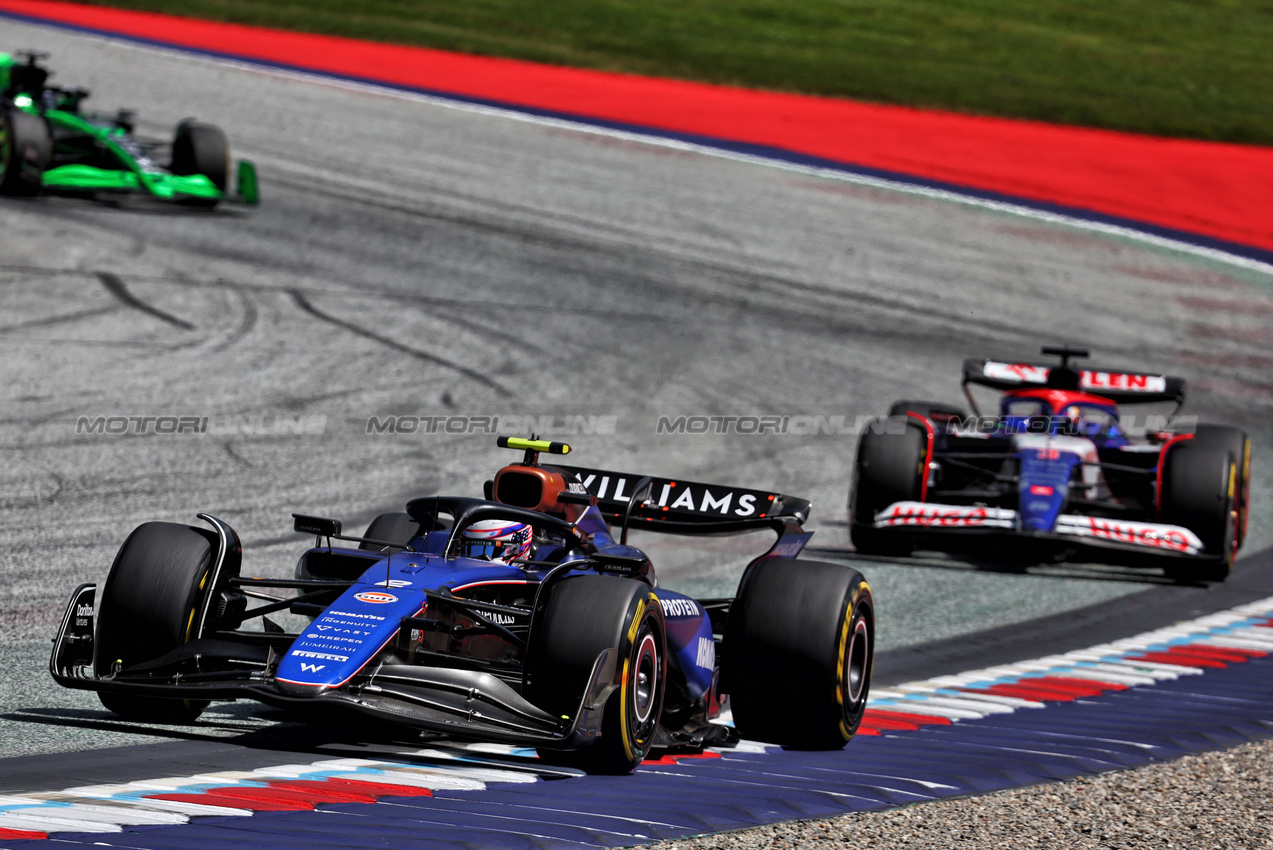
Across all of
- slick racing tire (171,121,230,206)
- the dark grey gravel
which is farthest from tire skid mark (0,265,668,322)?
the dark grey gravel

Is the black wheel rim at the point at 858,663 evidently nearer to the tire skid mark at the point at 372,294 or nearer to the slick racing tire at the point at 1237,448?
the slick racing tire at the point at 1237,448

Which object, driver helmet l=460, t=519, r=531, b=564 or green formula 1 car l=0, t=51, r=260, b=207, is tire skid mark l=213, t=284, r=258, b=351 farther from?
driver helmet l=460, t=519, r=531, b=564

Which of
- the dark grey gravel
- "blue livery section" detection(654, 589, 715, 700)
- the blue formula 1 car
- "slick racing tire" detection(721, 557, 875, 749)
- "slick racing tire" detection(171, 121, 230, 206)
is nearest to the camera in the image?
the dark grey gravel

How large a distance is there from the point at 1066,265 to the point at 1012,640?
1389cm

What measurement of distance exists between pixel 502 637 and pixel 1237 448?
8.03m

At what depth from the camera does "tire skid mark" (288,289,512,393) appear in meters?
15.5

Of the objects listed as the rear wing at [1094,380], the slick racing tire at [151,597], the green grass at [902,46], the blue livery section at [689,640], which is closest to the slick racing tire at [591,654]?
the blue livery section at [689,640]

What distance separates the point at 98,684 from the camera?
6.06 m

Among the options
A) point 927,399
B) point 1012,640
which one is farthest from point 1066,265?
point 1012,640

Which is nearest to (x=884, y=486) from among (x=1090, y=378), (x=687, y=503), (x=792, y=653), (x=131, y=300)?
(x=1090, y=378)

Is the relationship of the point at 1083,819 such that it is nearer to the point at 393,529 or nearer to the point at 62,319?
the point at 393,529

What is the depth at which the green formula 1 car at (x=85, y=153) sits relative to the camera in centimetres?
1889

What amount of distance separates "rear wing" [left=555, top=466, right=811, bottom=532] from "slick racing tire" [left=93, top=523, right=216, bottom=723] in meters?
2.02

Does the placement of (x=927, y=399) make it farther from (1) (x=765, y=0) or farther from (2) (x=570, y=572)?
(1) (x=765, y=0)
